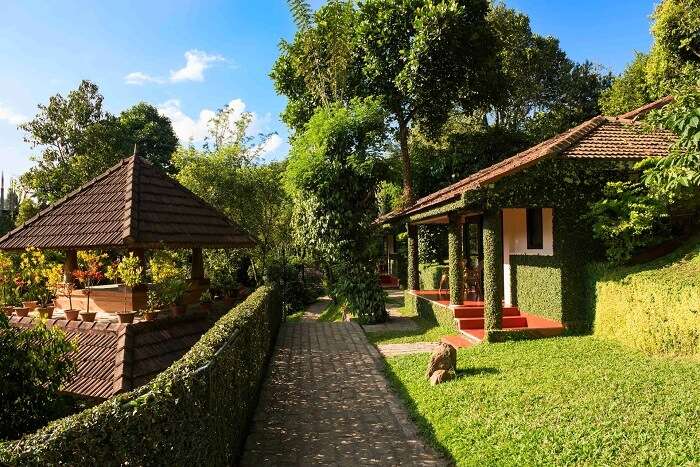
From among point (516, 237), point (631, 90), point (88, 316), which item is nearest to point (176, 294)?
point (88, 316)

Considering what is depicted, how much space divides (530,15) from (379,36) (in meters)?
14.6

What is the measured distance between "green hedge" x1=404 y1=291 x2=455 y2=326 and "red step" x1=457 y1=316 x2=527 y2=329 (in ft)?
1.67

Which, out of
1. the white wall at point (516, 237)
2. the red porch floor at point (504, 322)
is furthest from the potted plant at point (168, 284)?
the white wall at point (516, 237)

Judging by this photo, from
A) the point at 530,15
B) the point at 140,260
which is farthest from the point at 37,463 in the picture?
the point at 530,15

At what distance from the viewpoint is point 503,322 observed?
1179 cm

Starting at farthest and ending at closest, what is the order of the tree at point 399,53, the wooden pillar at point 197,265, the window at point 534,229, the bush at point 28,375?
the tree at point 399,53
the window at point 534,229
the wooden pillar at point 197,265
the bush at point 28,375

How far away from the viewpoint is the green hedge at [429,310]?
44.5 feet

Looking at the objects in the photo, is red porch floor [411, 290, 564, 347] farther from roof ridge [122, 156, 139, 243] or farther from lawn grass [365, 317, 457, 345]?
roof ridge [122, 156, 139, 243]

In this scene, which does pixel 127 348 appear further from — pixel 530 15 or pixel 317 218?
pixel 530 15

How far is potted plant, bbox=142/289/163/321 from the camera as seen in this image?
8680mm

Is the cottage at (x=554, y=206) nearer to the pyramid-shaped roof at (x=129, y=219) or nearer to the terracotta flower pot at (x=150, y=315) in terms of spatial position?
the pyramid-shaped roof at (x=129, y=219)

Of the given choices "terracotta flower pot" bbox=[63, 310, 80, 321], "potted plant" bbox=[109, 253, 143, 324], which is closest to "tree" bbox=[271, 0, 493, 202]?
"potted plant" bbox=[109, 253, 143, 324]

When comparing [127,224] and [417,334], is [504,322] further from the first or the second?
[127,224]

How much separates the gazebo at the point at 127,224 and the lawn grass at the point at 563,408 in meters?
5.00
